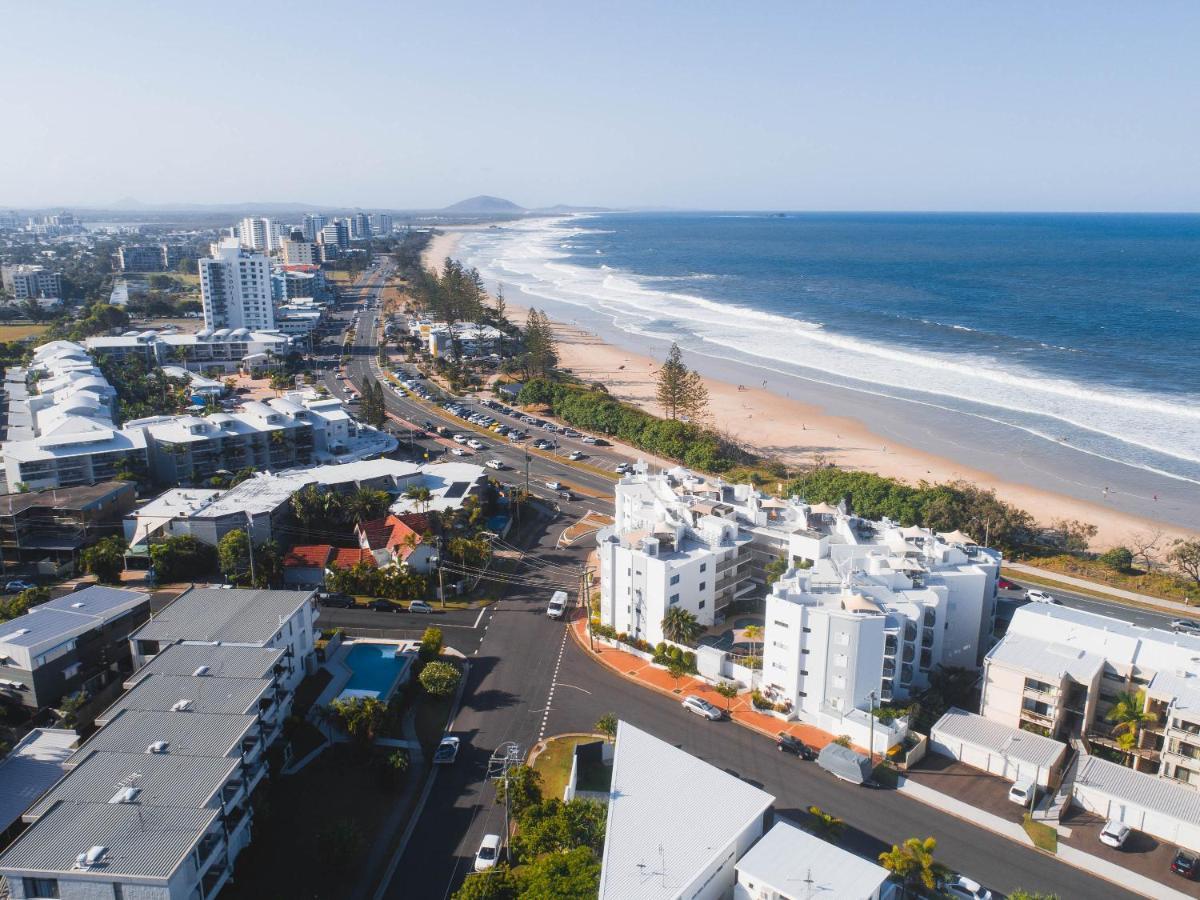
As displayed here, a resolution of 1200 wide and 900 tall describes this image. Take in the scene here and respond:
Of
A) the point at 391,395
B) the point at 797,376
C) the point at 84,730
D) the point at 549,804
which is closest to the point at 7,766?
the point at 84,730

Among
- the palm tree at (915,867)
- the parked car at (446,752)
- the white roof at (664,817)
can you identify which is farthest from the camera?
the parked car at (446,752)

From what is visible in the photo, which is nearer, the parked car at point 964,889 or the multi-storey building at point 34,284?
the parked car at point 964,889

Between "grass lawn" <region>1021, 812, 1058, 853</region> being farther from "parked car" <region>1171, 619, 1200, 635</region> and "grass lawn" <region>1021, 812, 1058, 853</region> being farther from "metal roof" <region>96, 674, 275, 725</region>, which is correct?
"metal roof" <region>96, 674, 275, 725</region>

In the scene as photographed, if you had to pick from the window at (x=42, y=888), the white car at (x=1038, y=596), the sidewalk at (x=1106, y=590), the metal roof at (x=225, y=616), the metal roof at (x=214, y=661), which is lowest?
the sidewalk at (x=1106, y=590)

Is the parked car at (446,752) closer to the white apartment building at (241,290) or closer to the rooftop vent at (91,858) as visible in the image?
the rooftop vent at (91,858)

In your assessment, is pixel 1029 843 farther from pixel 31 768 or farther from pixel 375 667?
pixel 31 768

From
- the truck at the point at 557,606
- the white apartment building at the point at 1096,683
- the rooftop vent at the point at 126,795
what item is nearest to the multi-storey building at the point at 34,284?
the truck at the point at 557,606

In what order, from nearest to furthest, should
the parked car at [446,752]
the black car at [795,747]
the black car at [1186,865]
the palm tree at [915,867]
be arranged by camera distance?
the palm tree at [915,867] → the black car at [1186,865] → the parked car at [446,752] → the black car at [795,747]
